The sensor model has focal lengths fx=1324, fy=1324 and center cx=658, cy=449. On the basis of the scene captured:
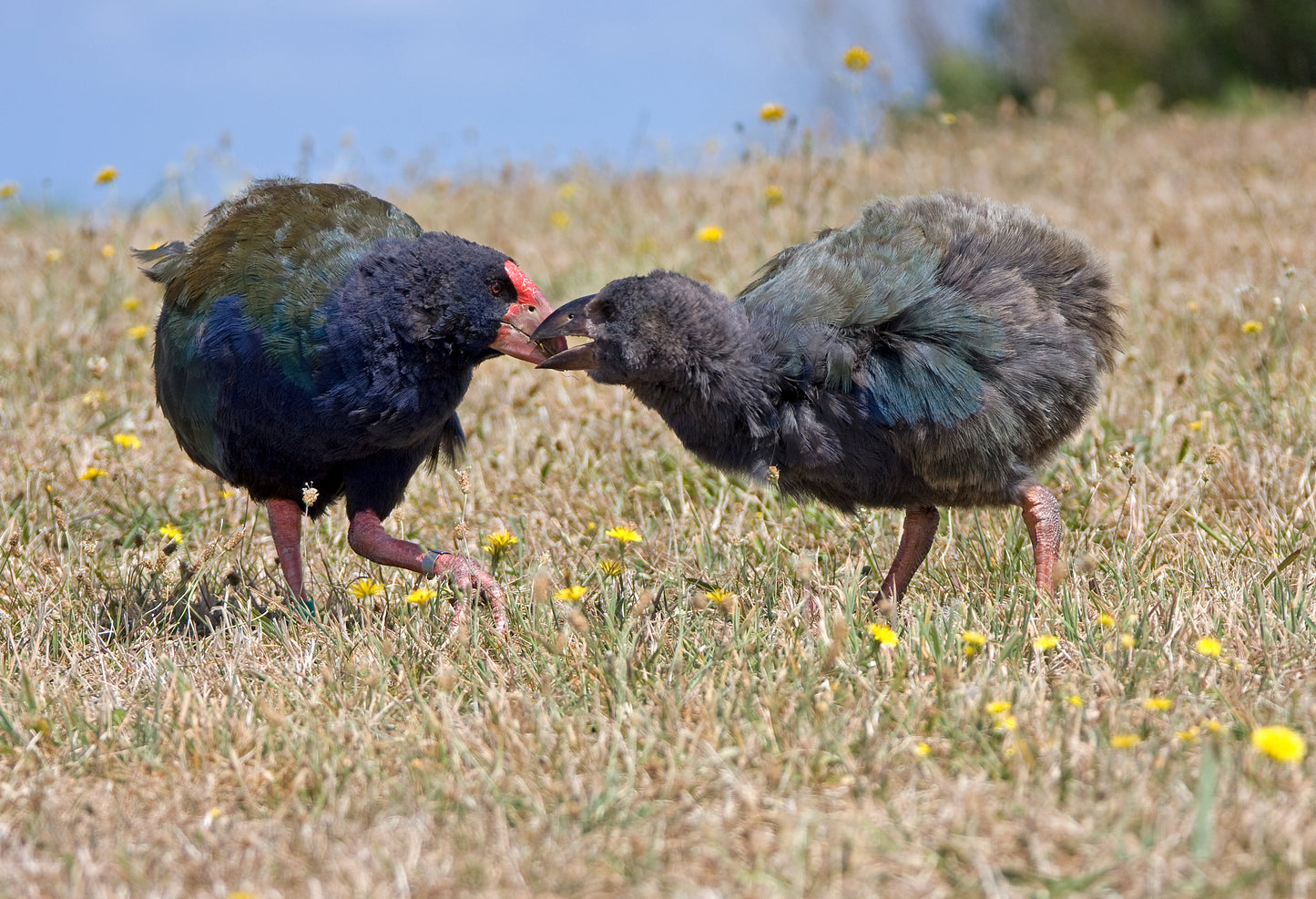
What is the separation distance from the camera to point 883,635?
297 cm

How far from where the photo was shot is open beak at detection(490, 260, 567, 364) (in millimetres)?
3654

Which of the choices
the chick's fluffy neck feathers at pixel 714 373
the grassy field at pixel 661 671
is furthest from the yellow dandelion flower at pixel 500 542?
the chick's fluffy neck feathers at pixel 714 373

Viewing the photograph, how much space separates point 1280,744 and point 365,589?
2.34 meters

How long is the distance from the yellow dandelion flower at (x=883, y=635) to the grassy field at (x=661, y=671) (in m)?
0.03

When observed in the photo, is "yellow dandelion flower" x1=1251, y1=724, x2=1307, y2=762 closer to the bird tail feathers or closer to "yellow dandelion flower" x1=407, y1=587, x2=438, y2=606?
"yellow dandelion flower" x1=407, y1=587, x2=438, y2=606

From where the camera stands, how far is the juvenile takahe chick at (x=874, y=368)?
10.9 feet

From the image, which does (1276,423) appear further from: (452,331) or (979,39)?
(979,39)

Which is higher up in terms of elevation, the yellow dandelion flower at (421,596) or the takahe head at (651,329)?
the takahe head at (651,329)

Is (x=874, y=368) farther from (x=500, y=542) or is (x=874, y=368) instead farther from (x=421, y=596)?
(x=421, y=596)

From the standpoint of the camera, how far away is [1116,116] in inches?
409

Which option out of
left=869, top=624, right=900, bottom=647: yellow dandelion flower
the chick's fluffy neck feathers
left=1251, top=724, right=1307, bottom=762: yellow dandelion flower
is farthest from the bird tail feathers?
left=1251, top=724, right=1307, bottom=762: yellow dandelion flower

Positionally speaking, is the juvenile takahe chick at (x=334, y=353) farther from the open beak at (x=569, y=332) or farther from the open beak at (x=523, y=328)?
the open beak at (x=569, y=332)

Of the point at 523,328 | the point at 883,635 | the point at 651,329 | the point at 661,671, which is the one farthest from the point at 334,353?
the point at 883,635

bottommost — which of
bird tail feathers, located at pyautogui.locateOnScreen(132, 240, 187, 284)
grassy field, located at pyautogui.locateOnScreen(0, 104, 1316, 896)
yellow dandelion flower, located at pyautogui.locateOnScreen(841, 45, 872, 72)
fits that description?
grassy field, located at pyautogui.locateOnScreen(0, 104, 1316, 896)
